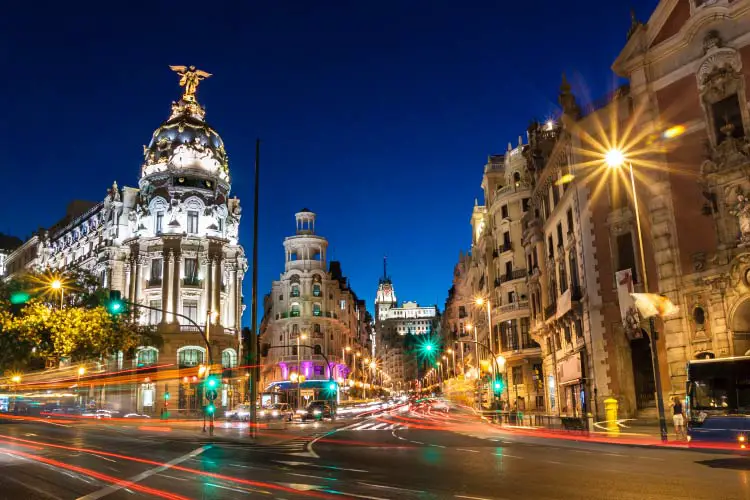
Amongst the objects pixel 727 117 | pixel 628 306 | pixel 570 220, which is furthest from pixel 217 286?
pixel 727 117

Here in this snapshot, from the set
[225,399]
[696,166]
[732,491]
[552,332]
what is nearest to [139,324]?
[225,399]

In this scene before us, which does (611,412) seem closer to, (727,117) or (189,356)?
(727,117)

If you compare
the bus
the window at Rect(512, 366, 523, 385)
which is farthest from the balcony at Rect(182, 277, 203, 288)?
the bus

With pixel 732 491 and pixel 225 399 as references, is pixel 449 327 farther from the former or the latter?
pixel 732 491

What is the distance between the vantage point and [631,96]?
113 ft

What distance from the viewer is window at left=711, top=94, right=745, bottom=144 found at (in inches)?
1163

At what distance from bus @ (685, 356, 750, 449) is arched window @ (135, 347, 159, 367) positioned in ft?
208

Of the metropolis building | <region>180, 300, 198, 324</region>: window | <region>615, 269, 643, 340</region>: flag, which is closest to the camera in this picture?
<region>615, 269, 643, 340</region>: flag

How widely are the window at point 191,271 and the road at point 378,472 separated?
52177 millimetres

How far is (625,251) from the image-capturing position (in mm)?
34250

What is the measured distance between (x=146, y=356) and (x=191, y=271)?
1108cm

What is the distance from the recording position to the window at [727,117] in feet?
96.9

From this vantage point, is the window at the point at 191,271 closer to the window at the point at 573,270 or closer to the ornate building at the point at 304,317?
the ornate building at the point at 304,317

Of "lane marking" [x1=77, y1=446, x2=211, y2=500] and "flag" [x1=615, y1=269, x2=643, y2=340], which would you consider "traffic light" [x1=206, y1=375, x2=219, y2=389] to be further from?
"flag" [x1=615, y1=269, x2=643, y2=340]
